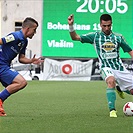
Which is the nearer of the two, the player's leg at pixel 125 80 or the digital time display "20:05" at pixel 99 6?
the player's leg at pixel 125 80

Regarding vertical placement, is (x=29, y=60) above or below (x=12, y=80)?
above

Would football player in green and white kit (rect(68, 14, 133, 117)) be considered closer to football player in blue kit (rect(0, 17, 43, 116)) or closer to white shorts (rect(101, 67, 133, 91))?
white shorts (rect(101, 67, 133, 91))

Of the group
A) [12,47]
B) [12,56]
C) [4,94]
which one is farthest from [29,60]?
[4,94]

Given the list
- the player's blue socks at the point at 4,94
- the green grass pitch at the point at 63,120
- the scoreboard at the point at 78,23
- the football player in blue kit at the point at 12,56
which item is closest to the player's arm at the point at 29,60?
the football player in blue kit at the point at 12,56

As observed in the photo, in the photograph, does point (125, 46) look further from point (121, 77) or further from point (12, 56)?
point (12, 56)

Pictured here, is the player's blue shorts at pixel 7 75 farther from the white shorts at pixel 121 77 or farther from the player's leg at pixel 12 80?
the white shorts at pixel 121 77

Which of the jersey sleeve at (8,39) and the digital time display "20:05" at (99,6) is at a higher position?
the digital time display "20:05" at (99,6)

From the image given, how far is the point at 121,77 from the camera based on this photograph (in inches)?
408

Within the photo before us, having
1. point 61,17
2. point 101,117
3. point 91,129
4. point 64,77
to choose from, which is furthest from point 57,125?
point 61,17

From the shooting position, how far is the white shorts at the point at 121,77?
10.2 m

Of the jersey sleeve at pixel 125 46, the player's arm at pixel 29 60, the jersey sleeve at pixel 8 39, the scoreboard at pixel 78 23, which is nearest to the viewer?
the jersey sleeve at pixel 8 39

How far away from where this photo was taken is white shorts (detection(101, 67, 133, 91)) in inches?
401

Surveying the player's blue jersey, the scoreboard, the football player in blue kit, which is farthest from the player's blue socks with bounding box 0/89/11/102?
the scoreboard

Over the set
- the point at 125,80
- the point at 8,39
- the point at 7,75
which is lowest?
the point at 125,80
